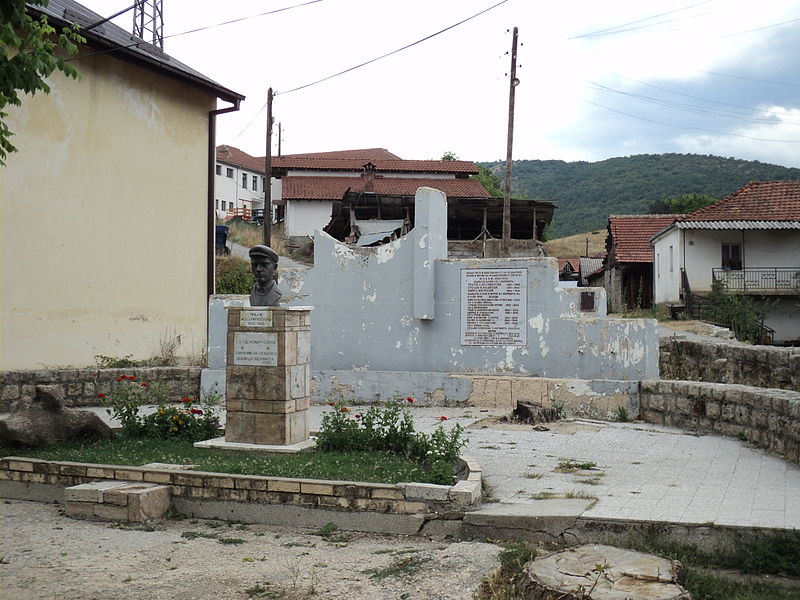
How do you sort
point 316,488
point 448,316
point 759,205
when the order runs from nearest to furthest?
1. point 316,488
2. point 448,316
3. point 759,205

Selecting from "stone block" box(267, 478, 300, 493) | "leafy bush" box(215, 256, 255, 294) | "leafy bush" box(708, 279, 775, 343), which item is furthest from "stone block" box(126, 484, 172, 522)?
"leafy bush" box(708, 279, 775, 343)

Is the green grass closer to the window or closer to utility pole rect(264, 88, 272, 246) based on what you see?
utility pole rect(264, 88, 272, 246)

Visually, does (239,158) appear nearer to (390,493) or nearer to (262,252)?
(262,252)

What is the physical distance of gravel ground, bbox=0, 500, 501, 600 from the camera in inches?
193

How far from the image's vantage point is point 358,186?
42750 millimetres

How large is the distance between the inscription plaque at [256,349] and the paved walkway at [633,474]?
2510mm

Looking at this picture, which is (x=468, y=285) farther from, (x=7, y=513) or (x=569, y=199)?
(x=569, y=199)

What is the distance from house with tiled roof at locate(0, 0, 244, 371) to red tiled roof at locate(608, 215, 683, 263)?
23540mm

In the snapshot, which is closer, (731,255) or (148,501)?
(148,501)

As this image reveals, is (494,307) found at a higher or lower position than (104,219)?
lower

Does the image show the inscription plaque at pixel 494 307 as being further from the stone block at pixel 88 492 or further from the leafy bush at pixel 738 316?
the leafy bush at pixel 738 316

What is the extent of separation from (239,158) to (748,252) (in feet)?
161

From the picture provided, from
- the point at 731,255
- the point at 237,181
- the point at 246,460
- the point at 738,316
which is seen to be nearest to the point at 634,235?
the point at 731,255

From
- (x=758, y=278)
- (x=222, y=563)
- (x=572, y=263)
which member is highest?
(x=572, y=263)
